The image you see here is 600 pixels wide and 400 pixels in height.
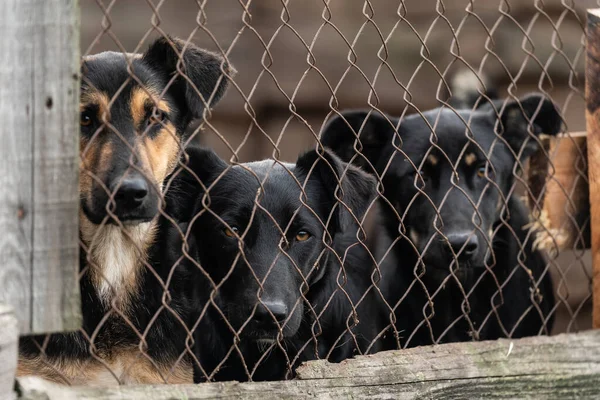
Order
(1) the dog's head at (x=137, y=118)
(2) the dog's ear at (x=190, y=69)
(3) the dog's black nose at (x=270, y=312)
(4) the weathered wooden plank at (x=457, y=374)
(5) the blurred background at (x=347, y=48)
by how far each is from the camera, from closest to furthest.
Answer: (4) the weathered wooden plank at (x=457, y=374)
(3) the dog's black nose at (x=270, y=312)
(1) the dog's head at (x=137, y=118)
(2) the dog's ear at (x=190, y=69)
(5) the blurred background at (x=347, y=48)

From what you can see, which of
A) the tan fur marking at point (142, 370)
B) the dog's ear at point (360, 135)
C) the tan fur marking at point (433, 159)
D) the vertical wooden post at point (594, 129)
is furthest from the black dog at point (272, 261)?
the vertical wooden post at point (594, 129)

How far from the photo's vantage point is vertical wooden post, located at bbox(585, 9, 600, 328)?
12.7 ft

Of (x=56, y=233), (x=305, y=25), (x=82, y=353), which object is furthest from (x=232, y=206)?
(x=305, y=25)

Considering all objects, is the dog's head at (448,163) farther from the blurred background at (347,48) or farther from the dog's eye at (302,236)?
the blurred background at (347,48)

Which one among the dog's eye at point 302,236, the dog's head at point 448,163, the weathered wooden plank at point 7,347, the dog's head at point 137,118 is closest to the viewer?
the weathered wooden plank at point 7,347

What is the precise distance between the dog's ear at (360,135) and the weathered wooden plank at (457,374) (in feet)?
4.89

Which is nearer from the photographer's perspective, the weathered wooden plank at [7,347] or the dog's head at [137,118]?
the weathered wooden plank at [7,347]

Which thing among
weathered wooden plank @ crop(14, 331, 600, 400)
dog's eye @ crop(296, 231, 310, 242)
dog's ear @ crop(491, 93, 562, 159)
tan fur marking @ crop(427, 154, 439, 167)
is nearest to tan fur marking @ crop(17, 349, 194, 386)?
weathered wooden plank @ crop(14, 331, 600, 400)

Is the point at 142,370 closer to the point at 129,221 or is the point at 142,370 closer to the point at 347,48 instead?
the point at 129,221

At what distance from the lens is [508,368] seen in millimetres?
3428

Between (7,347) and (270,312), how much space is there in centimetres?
123

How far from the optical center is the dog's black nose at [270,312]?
3275 mm

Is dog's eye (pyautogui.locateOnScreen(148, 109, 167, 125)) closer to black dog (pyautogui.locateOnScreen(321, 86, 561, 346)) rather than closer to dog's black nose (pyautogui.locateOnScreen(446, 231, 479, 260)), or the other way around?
black dog (pyautogui.locateOnScreen(321, 86, 561, 346))

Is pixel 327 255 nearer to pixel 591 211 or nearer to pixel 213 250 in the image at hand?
pixel 213 250
